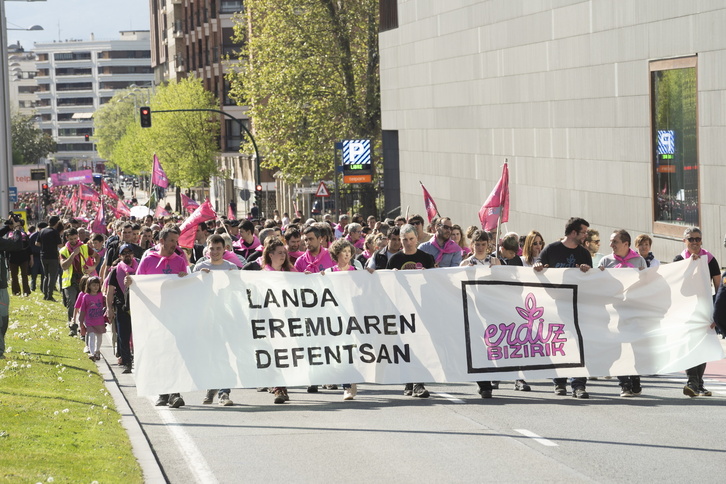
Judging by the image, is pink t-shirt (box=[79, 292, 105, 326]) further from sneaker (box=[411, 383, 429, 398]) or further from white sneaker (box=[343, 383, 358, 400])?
sneaker (box=[411, 383, 429, 398])

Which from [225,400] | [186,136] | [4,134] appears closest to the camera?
[225,400]

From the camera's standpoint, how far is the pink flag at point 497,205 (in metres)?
18.8

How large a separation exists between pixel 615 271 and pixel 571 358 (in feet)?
3.34

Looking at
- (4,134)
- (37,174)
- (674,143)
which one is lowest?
(674,143)

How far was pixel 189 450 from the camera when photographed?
1068cm

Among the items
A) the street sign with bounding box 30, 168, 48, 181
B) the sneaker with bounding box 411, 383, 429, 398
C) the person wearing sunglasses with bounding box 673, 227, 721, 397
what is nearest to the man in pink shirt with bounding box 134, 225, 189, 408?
the sneaker with bounding box 411, 383, 429, 398

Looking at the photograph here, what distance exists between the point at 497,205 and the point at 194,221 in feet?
14.5

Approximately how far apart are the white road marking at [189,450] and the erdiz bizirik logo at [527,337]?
318 cm

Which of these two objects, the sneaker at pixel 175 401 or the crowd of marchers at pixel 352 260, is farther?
the crowd of marchers at pixel 352 260

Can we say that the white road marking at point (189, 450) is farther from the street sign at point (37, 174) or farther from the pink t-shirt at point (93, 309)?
the street sign at point (37, 174)

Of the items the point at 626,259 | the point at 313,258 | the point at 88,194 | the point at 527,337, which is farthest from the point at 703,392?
the point at 88,194

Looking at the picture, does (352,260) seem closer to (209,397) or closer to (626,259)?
(209,397)

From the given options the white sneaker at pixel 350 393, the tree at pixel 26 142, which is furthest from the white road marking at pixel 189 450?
the tree at pixel 26 142

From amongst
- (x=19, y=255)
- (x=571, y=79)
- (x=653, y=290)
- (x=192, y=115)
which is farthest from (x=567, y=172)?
(x=192, y=115)
